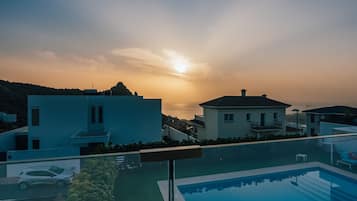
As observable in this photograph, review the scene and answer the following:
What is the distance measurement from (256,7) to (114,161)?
571cm

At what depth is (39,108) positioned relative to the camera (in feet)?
35.6

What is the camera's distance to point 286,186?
469 centimetres

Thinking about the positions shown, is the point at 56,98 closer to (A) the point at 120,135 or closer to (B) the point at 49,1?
(A) the point at 120,135

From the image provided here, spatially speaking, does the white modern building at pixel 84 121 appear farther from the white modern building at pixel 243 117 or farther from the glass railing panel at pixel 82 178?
the glass railing panel at pixel 82 178

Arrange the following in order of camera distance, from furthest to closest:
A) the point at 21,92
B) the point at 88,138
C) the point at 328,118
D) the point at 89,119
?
1. the point at 21,92
2. the point at 328,118
3. the point at 89,119
4. the point at 88,138

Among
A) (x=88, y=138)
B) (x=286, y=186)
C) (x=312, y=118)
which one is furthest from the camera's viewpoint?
(x=312, y=118)

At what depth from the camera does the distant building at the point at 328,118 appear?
38.5ft

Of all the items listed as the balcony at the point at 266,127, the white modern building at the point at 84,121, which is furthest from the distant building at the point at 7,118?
the balcony at the point at 266,127

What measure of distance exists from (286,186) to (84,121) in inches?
372

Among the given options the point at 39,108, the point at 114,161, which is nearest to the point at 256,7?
the point at 114,161

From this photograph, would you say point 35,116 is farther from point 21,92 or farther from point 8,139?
point 21,92

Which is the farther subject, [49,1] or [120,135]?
[120,135]

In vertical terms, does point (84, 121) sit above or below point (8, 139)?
above

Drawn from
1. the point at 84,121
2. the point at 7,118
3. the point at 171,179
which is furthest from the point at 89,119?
the point at 171,179
